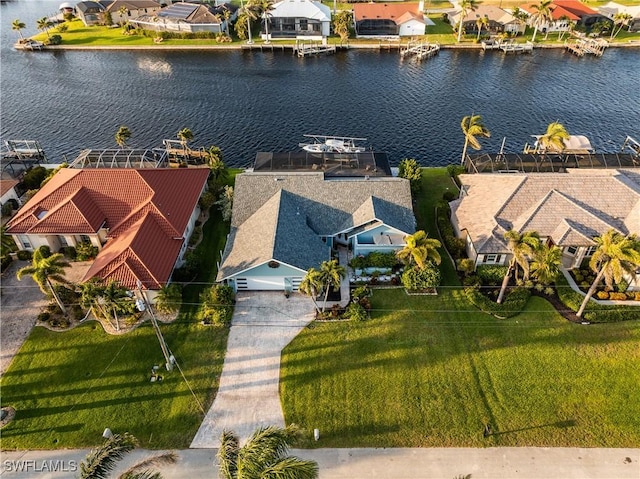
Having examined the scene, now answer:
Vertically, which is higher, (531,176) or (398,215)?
(531,176)

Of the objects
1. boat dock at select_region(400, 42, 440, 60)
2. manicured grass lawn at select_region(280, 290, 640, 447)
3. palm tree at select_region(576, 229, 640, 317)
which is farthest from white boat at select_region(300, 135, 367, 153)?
boat dock at select_region(400, 42, 440, 60)

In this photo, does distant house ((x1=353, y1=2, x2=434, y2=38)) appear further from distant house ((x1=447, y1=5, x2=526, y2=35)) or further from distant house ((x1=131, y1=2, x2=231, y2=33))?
distant house ((x1=131, y1=2, x2=231, y2=33))

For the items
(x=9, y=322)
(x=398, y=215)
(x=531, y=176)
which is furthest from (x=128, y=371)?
(x=531, y=176)

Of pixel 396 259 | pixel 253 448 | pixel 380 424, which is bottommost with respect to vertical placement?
pixel 380 424

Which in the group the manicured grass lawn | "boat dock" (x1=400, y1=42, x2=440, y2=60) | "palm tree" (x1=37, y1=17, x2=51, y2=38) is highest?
"palm tree" (x1=37, y1=17, x2=51, y2=38)

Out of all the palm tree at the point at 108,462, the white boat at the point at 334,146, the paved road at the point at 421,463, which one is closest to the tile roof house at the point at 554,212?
the paved road at the point at 421,463

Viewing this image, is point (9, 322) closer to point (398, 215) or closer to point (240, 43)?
point (398, 215)
